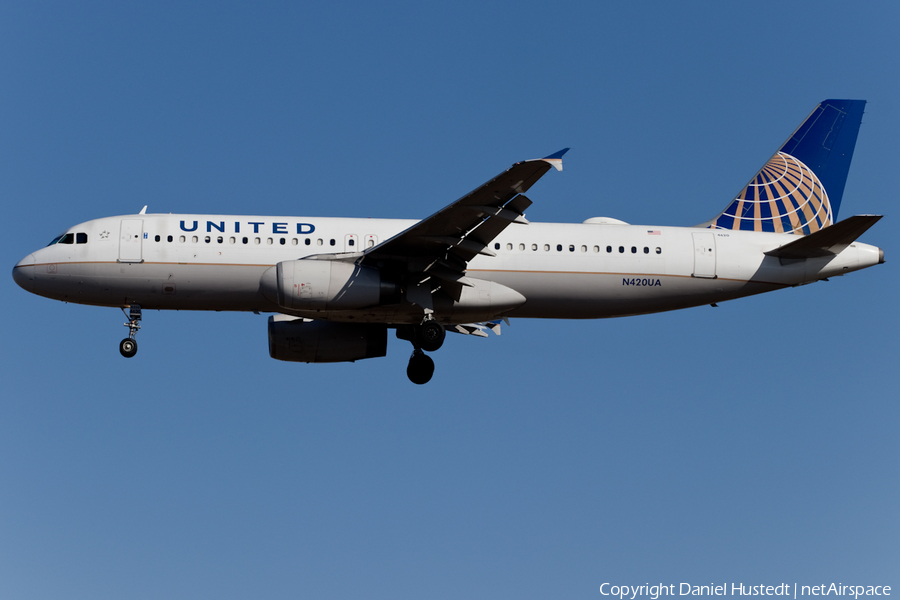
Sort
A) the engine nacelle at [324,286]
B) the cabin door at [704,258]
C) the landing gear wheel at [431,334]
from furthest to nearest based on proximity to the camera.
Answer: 1. the cabin door at [704,258]
2. the landing gear wheel at [431,334]
3. the engine nacelle at [324,286]

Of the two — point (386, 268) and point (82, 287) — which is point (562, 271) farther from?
point (82, 287)

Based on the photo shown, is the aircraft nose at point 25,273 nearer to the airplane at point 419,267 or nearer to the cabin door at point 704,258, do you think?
the airplane at point 419,267

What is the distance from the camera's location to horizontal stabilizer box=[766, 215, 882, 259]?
85.7ft

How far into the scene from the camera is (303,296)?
80.5 ft

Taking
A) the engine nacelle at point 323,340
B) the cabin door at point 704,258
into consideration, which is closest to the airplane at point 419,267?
the cabin door at point 704,258

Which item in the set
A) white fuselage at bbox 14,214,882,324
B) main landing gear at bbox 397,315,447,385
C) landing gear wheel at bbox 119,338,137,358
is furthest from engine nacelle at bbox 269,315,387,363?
landing gear wheel at bbox 119,338,137,358

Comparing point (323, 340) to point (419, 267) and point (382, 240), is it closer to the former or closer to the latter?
point (382, 240)

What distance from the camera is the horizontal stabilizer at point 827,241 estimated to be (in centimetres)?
2611

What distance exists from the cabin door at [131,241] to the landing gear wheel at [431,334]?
25.0 feet

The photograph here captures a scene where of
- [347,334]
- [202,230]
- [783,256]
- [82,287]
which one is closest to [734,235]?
[783,256]

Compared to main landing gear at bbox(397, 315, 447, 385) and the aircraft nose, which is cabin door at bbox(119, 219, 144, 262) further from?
main landing gear at bbox(397, 315, 447, 385)

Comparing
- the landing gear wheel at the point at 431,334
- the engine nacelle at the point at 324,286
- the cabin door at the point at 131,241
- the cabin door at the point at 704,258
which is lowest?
the landing gear wheel at the point at 431,334

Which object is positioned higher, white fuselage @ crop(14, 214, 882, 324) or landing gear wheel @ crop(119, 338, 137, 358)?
white fuselage @ crop(14, 214, 882, 324)

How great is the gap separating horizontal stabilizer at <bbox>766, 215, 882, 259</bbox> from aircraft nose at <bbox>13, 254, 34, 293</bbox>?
20.0 m
